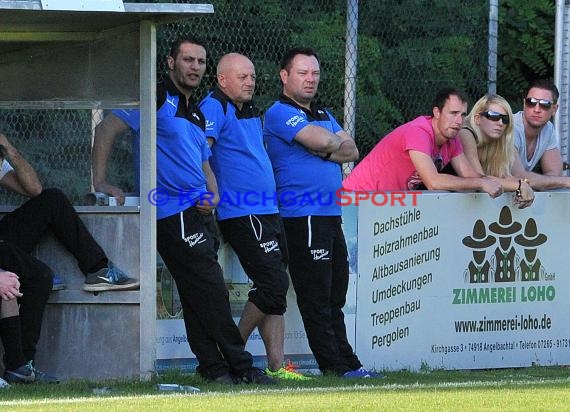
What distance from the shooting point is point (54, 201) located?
9.35m

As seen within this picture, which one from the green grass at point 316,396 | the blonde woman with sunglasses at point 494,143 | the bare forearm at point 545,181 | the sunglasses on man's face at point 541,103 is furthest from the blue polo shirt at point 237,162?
the sunglasses on man's face at point 541,103

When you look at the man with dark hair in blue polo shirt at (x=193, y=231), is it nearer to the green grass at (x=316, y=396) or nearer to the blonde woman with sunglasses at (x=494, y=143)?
the green grass at (x=316, y=396)

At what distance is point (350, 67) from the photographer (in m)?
12.5

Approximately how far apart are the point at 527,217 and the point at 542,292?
64 centimetres

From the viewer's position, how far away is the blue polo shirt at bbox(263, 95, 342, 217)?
1001 centimetres

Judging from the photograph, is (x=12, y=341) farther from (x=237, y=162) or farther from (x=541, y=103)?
(x=541, y=103)

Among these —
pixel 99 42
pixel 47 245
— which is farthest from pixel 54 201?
pixel 99 42

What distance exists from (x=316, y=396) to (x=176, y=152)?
201 centimetres

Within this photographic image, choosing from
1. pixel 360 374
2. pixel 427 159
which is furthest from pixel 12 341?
pixel 427 159

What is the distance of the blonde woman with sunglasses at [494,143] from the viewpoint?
11.1m

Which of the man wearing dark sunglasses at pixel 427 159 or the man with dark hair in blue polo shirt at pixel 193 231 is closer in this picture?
the man with dark hair in blue polo shirt at pixel 193 231

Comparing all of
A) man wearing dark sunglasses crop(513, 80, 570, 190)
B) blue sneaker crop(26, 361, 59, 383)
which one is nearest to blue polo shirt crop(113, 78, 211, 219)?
blue sneaker crop(26, 361, 59, 383)

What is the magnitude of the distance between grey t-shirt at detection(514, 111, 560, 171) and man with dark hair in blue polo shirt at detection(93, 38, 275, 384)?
3.45 m

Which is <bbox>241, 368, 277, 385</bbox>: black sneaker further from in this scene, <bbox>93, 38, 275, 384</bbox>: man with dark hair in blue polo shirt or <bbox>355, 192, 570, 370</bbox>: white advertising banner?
<bbox>355, 192, 570, 370</bbox>: white advertising banner
